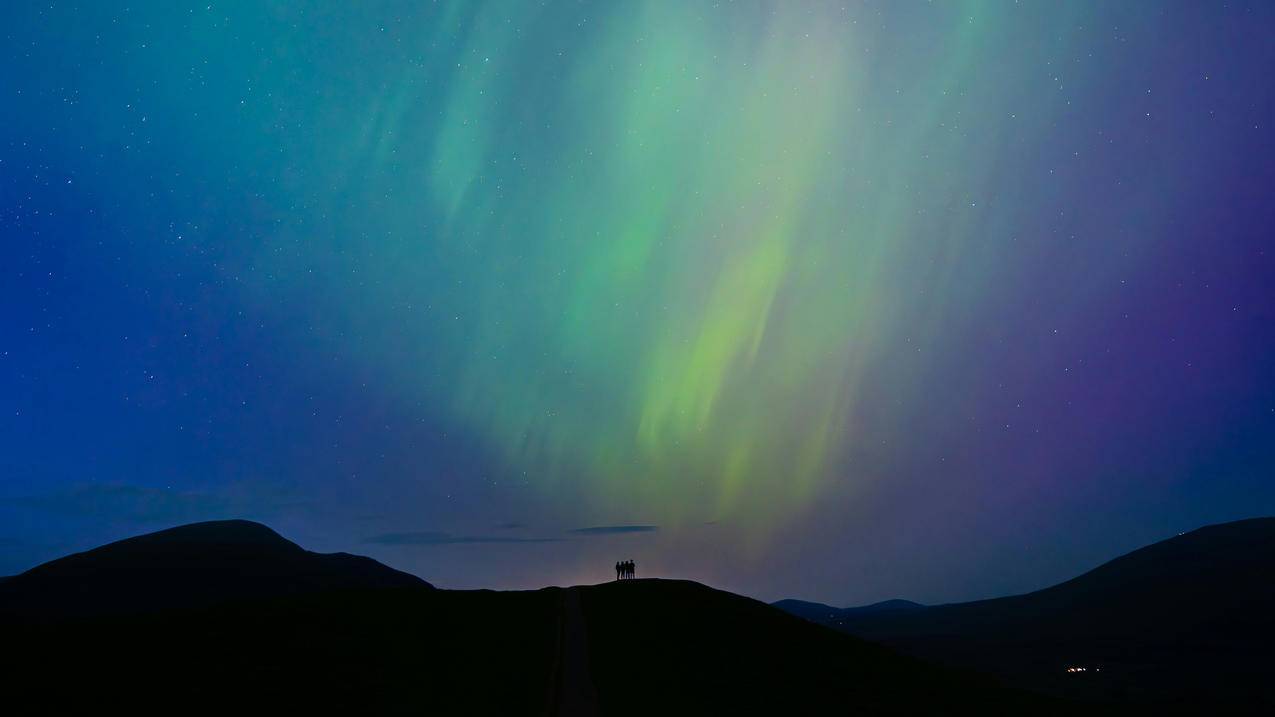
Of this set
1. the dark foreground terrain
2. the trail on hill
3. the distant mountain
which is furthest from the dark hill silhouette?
the distant mountain

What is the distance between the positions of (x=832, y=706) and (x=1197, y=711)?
6965 cm

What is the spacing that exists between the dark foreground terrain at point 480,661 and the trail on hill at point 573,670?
12 cm

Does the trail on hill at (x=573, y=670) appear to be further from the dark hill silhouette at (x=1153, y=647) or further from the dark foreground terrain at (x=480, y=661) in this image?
the dark hill silhouette at (x=1153, y=647)

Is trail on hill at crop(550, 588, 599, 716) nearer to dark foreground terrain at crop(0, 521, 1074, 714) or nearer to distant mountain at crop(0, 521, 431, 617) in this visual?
dark foreground terrain at crop(0, 521, 1074, 714)

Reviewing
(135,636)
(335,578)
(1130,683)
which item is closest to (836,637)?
(135,636)

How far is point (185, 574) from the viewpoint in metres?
153

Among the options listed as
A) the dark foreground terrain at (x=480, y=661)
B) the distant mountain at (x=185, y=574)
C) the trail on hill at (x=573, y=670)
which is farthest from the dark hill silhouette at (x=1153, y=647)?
the distant mountain at (x=185, y=574)

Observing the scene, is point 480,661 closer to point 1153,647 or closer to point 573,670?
point 573,670

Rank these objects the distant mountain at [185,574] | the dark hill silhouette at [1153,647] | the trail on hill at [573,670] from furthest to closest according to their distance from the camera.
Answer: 1. the distant mountain at [185,574]
2. the dark hill silhouette at [1153,647]
3. the trail on hill at [573,670]

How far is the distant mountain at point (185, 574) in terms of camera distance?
132m

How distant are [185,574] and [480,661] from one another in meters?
152

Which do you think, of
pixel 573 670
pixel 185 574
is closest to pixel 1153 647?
pixel 573 670

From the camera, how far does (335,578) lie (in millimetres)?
163625

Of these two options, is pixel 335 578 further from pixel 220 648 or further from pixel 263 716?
pixel 263 716
